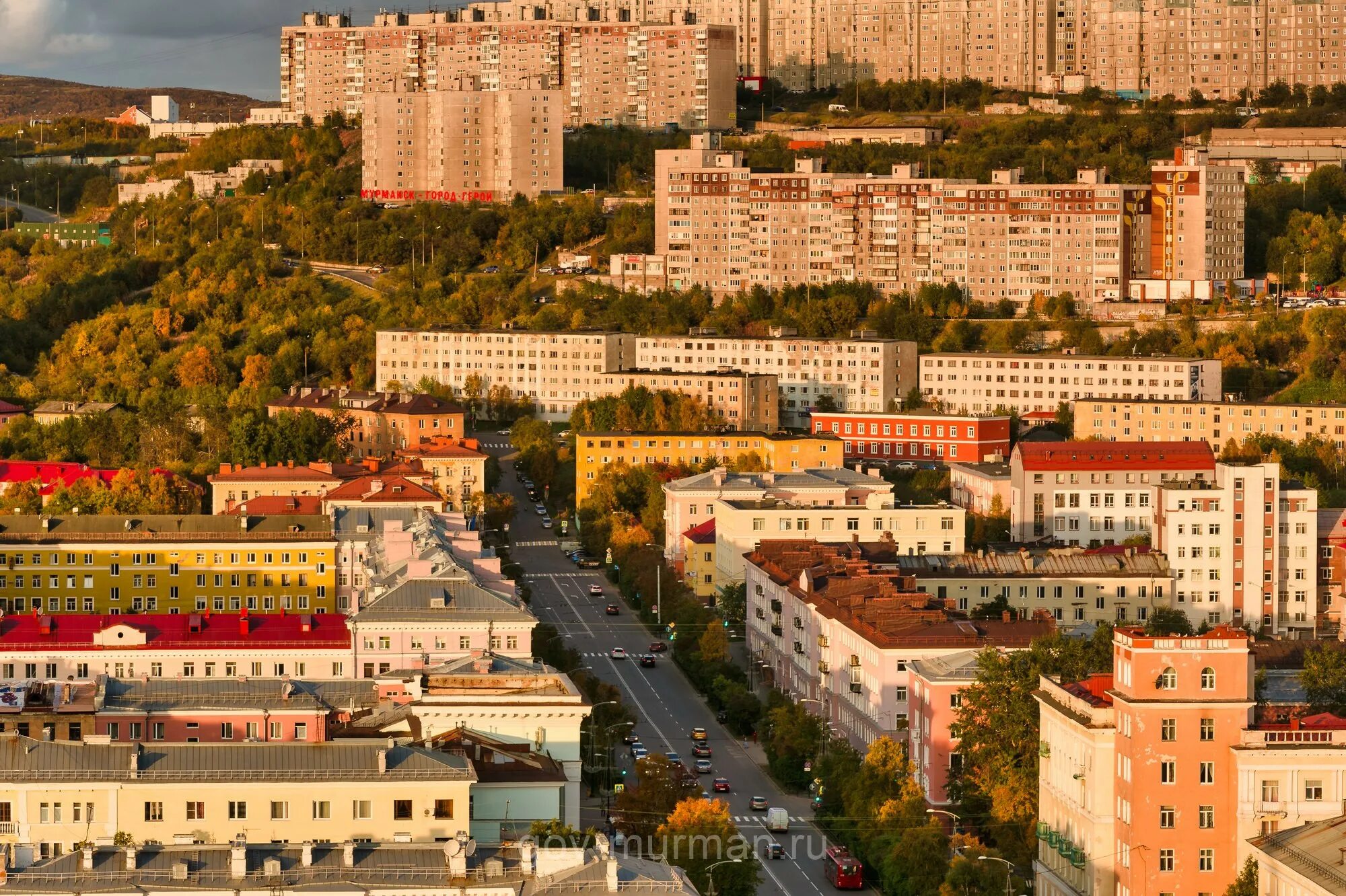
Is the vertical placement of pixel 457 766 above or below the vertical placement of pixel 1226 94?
below

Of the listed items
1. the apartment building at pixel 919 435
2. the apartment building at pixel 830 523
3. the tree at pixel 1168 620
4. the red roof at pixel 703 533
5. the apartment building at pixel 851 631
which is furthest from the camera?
the apartment building at pixel 919 435

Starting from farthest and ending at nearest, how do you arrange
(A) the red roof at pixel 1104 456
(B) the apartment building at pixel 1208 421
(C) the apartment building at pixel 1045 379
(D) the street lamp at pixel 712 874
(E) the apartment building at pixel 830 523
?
(C) the apartment building at pixel 1045 379 → (B) the apartment building at pixel 1208 421 → (A) the red roof at pixel 1104 456 → (E) the apartment building at pixel 830 523 → (D) the street lamp at pixel 712 874

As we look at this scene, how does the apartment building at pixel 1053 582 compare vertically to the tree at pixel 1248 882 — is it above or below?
above

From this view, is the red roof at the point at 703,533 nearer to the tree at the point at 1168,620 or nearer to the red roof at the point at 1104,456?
the red roof at the point at 1104,456

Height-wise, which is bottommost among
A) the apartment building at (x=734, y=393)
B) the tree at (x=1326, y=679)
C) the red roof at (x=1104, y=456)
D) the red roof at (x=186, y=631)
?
the tree at (x=1326, y=679)

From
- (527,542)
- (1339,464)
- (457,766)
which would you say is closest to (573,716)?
(457,766)

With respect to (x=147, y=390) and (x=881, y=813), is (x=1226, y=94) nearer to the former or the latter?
(x=147, y=390)

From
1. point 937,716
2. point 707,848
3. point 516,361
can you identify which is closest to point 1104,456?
point 516,361

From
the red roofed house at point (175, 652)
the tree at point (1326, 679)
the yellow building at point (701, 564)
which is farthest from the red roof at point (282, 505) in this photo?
the tree at point (1326, 679)
